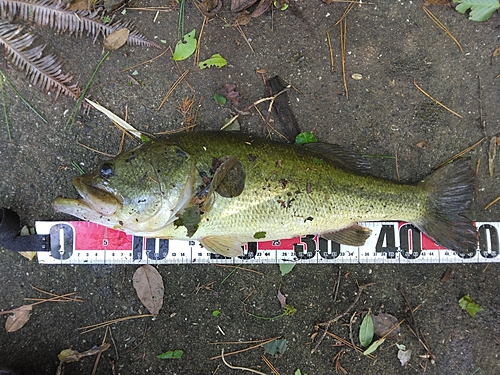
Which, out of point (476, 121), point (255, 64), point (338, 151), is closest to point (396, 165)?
point (338, 151)

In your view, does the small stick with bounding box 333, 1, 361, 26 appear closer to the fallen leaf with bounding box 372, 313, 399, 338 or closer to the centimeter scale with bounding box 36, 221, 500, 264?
the centimeter scale with bounding box 36, 221, 500, 264

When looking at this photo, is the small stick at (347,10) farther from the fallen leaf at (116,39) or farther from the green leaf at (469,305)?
the green leaf at (469,305)

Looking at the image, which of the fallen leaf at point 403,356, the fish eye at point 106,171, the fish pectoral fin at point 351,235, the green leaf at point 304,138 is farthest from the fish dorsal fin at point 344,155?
the fallen leaf at point 403,356

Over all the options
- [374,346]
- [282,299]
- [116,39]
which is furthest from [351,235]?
[116,39]

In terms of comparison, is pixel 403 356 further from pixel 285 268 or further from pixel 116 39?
pixel 116 39

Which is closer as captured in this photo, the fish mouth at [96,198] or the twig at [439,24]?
the fish mouth at [96,198]
